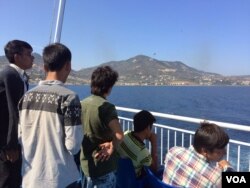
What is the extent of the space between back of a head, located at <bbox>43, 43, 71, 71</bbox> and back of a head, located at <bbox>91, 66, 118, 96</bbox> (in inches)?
13.5

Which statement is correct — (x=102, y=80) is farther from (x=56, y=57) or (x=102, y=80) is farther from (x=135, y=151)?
(x=135, y=151)

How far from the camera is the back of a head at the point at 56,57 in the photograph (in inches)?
70.5

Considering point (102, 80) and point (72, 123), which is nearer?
point (72, 123)

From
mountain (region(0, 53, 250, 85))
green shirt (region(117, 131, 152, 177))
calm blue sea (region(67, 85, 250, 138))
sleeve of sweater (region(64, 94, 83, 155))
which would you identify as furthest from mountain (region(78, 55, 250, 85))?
sleeve of sweater (region(64, 94, 83, 155))

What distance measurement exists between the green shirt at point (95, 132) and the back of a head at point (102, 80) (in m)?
0.05

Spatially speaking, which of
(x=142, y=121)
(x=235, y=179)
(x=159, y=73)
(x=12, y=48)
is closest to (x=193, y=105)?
(x=142, y=121)

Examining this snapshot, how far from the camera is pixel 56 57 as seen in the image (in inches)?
70.4

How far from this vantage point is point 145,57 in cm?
12800

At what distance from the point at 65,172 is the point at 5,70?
98 cm

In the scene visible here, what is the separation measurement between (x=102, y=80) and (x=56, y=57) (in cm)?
43

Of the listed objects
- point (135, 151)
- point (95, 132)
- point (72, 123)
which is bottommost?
point (135, 151)

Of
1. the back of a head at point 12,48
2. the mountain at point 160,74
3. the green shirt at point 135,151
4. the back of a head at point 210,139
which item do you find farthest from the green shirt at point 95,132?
the mountain at point 160,74

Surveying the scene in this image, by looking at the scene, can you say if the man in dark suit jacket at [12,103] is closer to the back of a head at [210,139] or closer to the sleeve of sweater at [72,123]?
the sleeve of sweater at [72,123]

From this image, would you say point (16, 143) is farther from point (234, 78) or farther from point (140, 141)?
point (234, 78)
